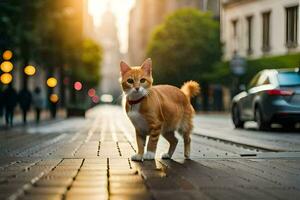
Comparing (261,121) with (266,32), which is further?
(266,32)

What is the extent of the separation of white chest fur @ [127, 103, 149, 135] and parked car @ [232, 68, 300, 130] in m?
10.8

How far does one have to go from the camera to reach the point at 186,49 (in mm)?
69625

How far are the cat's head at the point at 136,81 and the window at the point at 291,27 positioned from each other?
1407 inches

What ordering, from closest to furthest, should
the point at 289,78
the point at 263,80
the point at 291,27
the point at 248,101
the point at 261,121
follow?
the point at 289,78
the point at 261,121
the point at 263,80
the point at 248,101
the point at 291,27

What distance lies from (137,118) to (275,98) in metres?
11.0

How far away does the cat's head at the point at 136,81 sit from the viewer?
29.9 feet

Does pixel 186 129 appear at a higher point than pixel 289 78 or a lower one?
lower

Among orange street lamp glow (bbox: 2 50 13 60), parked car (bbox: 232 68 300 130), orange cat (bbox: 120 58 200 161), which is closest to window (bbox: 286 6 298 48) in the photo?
orange street lamp glow (bbox: 2 50 13 60)

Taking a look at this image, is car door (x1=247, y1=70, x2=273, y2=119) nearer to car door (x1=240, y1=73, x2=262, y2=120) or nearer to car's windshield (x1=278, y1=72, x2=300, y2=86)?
car door (x1=240, y1=73, x2=262, y2=120)

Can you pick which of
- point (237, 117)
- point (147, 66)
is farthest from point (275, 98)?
point (147, 66)

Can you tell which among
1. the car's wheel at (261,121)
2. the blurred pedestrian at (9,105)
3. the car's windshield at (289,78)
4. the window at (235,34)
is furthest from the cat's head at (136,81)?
the window at (235,34)

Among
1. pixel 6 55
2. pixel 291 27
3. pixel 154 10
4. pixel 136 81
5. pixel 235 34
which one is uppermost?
pixel 154 10

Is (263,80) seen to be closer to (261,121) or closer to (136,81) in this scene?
(261,121)

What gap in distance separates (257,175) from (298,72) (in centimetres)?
1313
